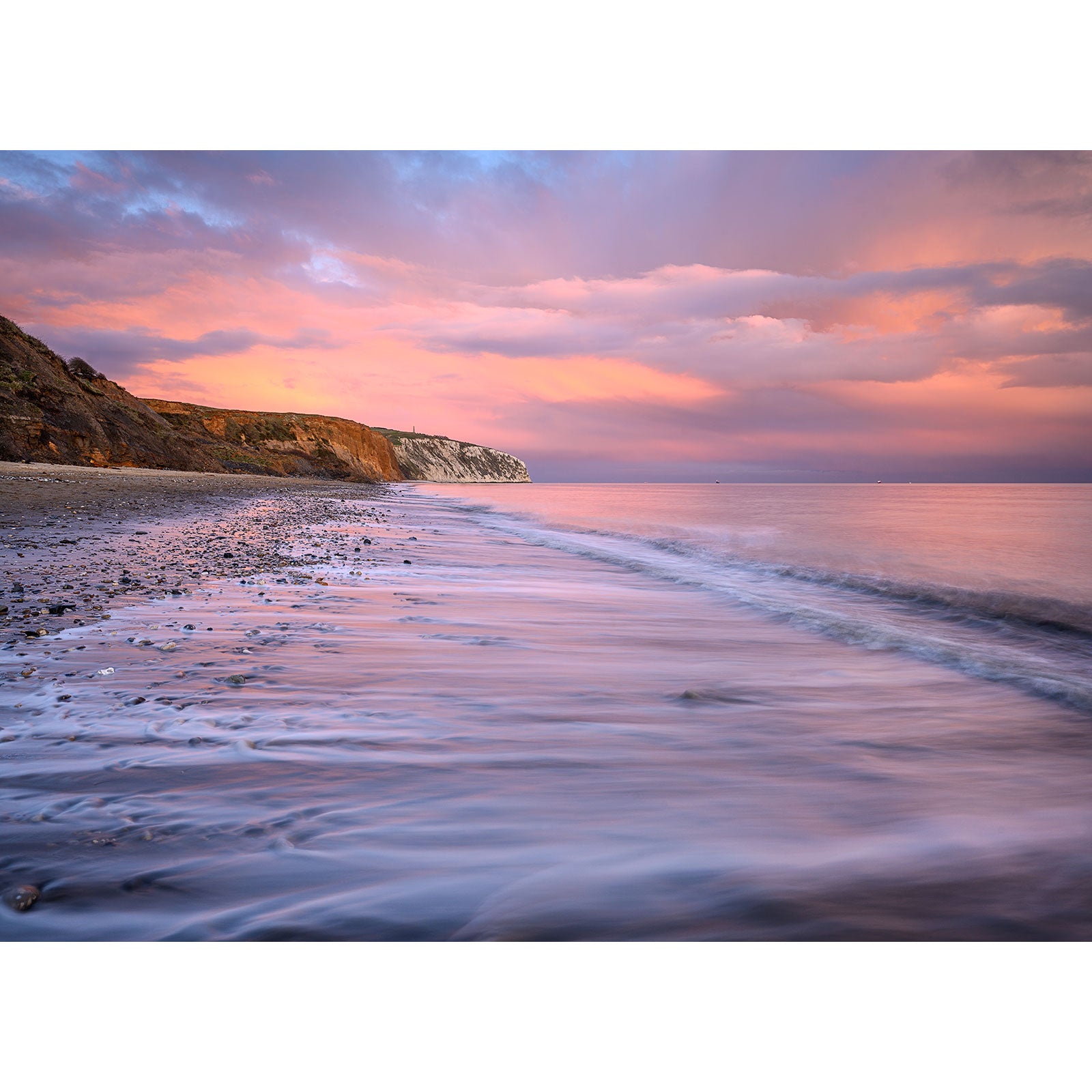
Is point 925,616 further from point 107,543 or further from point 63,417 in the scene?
point 63,417

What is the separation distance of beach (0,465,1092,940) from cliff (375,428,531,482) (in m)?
124

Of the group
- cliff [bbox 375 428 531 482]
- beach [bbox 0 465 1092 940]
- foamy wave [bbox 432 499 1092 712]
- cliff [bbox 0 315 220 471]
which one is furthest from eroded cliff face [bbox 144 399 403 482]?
cliff [bbox 375 428 531 482]

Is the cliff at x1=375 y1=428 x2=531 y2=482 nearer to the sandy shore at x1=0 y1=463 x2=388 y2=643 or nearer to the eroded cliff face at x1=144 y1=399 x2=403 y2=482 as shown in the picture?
the eroded cliff face at x1=144 y1=399 x2=403 y2=482

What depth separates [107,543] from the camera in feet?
24.5

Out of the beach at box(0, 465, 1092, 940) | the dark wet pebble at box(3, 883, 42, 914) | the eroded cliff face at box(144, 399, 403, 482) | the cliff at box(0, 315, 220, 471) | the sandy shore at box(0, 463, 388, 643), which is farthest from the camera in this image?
the eroded cliff face at box(144, 399, 403, 482)

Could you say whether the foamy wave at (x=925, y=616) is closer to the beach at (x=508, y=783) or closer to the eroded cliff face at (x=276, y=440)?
the beach at (x=508, y=783)

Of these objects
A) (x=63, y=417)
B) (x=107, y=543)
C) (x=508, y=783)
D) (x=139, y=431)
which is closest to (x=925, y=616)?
(x=508, y=783)

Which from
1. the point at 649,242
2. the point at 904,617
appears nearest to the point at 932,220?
the point at 649,242

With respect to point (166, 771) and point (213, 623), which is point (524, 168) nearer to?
point (213, 623)

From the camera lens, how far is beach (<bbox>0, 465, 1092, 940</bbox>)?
5.06 ft

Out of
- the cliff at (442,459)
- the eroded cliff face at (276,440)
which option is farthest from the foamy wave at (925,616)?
the cliff at (442,459)

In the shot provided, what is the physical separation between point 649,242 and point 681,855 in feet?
27.9

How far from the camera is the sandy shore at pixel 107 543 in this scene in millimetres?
4445

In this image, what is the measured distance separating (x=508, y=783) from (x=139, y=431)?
33.2 meters
